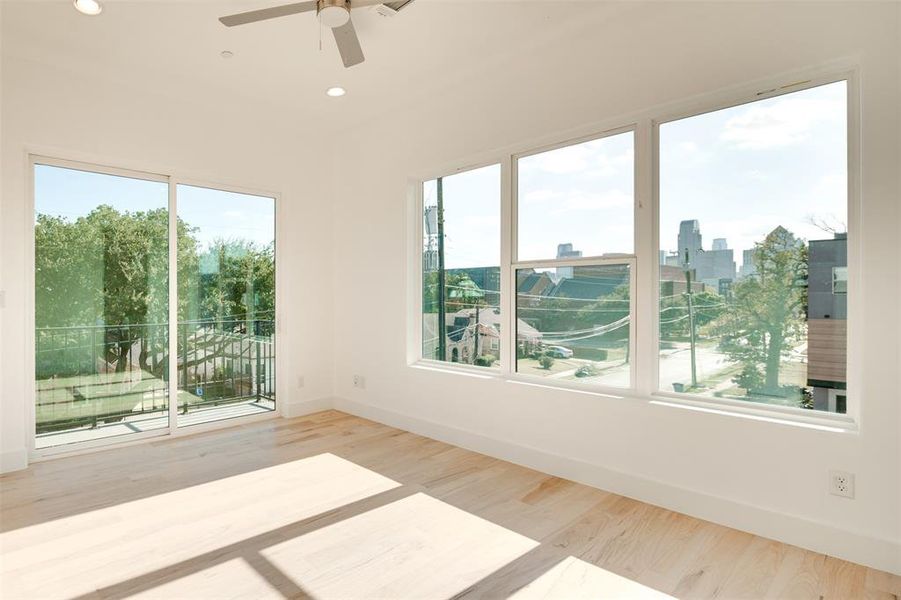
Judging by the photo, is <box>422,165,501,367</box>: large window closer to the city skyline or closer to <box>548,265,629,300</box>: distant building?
the city skyline

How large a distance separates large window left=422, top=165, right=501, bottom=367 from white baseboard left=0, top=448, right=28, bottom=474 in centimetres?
289

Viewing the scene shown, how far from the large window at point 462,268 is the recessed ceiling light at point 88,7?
2413 millimetres

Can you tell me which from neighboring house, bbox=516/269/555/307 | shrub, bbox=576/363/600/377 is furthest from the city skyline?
shrub, bbox=576/363/600/377

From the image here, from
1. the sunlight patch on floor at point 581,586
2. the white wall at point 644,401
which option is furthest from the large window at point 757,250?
the sunlight patch on floor at point 581,586

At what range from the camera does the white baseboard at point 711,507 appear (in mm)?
2029

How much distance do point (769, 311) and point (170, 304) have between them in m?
4.22

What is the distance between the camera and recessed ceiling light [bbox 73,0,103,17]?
2.62m

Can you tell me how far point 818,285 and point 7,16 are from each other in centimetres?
468

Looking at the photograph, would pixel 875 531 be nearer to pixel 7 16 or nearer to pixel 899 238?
pixel 899 238

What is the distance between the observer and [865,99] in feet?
6.75

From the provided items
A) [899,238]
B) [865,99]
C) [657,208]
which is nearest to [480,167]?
[657,208]

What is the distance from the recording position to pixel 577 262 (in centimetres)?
307

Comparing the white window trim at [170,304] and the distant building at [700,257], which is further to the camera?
the white window trim at [170,304]

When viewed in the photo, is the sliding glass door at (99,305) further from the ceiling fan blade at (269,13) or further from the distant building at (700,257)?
the distant building at (700,257)
